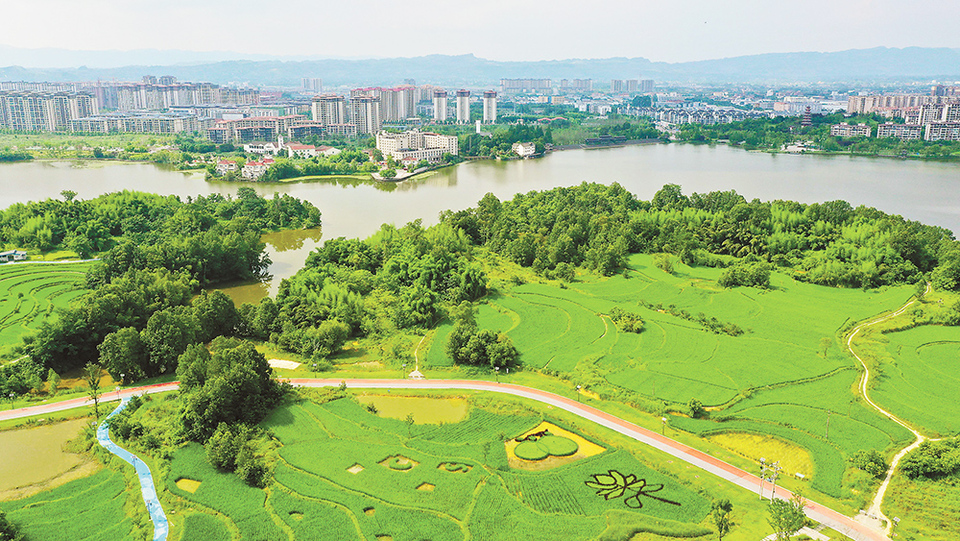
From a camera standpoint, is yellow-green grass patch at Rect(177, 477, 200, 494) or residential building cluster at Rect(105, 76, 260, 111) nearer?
yellow-green grass patch at Rect(177, 477, 200, 494)

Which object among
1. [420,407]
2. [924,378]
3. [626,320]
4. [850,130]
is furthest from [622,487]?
[850,130]

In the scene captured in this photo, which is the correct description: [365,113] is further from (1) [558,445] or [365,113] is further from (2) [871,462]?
(2) [871,462]

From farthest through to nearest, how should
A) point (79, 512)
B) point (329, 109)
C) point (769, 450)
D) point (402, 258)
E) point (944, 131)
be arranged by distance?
point (329, 109), point (944, 131), point (402, 258), point (769, 450), point (79, 512)

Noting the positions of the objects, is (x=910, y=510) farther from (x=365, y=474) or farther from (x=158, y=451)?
(x=158, y=451)

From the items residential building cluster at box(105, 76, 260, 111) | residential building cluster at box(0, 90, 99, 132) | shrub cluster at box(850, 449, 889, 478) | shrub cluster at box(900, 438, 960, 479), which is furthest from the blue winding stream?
residential building cluster at box(105, 76, 260, 111)

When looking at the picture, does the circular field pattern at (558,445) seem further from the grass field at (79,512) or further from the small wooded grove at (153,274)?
the small wooded grove at (153,274)

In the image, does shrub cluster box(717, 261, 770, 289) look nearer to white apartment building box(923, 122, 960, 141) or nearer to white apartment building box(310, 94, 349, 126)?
white apartment building box(923, 122, 960, 141)
